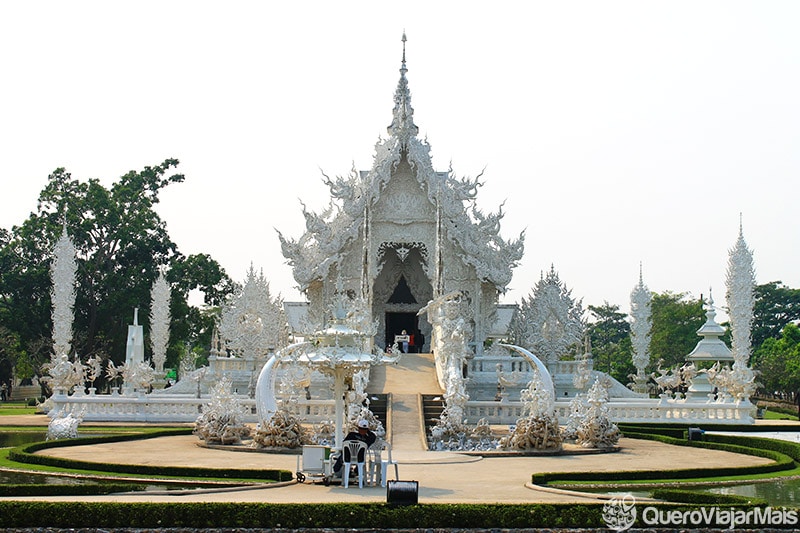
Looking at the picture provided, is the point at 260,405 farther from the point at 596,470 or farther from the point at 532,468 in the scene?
the point at 596,470

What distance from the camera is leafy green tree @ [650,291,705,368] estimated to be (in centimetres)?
5909

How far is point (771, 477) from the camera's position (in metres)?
16.2

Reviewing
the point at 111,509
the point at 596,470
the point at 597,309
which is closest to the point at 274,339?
the point at 596,470

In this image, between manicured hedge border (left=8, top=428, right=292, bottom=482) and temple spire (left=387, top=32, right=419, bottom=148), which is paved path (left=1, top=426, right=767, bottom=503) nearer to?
manicured hedge border (left=8, top=428, right=292, bottom=482)

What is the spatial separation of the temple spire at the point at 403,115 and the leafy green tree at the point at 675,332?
29346mm

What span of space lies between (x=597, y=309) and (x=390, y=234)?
1827 inches

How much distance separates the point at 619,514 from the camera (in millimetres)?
11758

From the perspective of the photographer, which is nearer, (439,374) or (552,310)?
(439,374)

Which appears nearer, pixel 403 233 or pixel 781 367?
pixel 403 233

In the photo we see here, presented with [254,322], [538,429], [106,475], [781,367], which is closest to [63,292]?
[254,322]

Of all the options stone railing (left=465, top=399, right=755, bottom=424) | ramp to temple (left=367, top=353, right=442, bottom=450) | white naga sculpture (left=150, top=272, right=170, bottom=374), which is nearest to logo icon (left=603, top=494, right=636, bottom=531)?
ramp to temple (left=367, top=353, right=442, bottom=450)

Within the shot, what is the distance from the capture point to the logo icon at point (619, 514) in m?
11.6

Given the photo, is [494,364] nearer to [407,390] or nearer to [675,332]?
[407,390]

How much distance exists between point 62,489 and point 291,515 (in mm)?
3543
